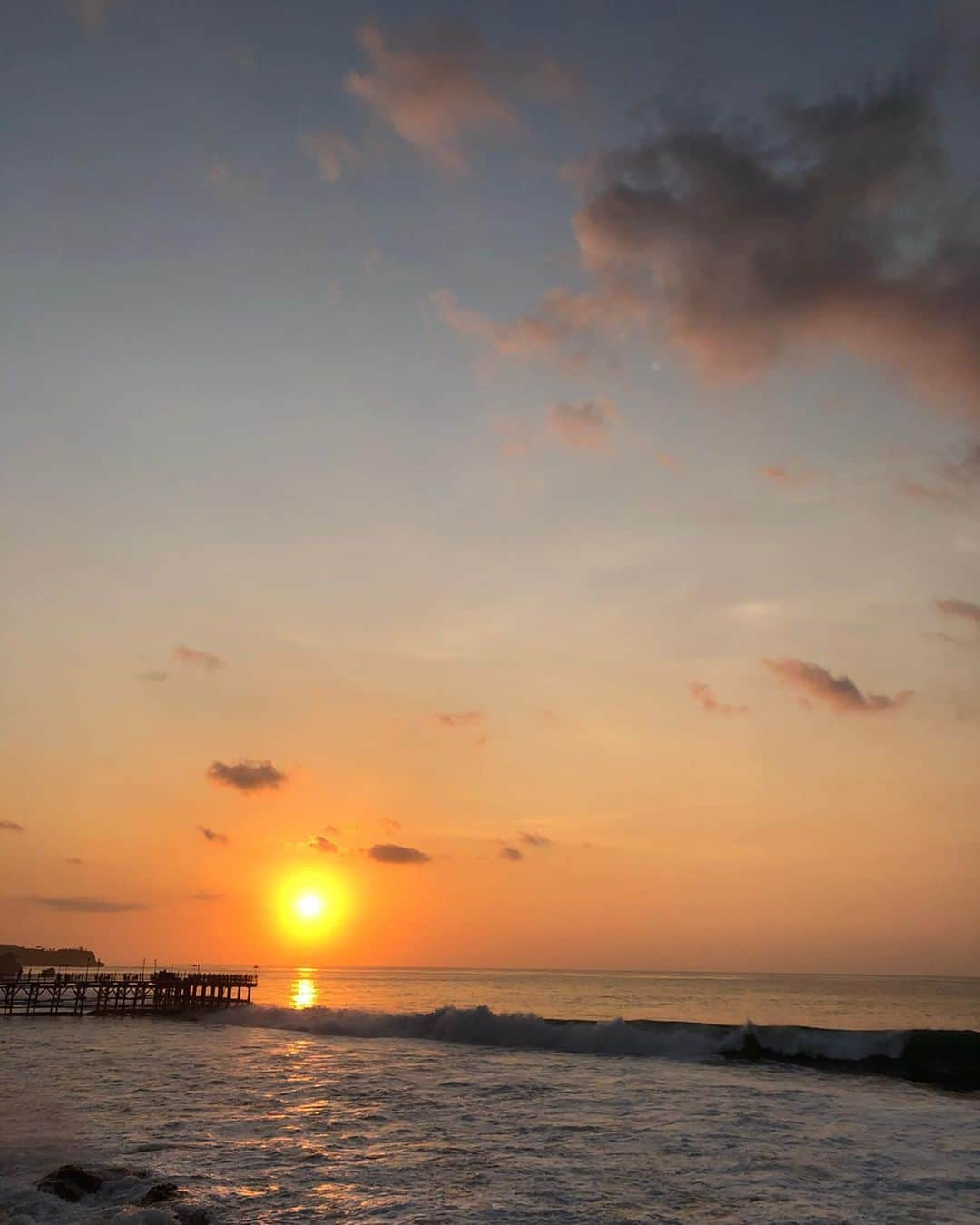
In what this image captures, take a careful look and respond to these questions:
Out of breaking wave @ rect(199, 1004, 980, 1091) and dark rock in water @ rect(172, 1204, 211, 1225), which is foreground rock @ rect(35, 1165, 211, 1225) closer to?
dark rock in water @ rect(172, 1204, 211, 1225)

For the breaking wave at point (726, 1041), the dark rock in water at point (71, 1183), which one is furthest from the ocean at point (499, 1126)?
the dark rock in water at point (71, 1183)

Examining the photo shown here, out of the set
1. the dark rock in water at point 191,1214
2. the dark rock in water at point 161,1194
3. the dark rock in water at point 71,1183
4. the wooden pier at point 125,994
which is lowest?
the wooden pier at point 125,994

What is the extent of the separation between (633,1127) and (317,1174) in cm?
1269

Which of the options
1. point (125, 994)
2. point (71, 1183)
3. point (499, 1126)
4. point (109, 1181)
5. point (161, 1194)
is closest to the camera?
point (161, 1194)

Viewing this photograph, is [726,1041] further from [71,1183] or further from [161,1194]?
[71,1183]

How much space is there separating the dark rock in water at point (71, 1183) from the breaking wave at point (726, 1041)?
4388cm

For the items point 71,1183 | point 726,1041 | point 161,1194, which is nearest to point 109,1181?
point 71,1183

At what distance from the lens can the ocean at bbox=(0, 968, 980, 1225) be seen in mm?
20891

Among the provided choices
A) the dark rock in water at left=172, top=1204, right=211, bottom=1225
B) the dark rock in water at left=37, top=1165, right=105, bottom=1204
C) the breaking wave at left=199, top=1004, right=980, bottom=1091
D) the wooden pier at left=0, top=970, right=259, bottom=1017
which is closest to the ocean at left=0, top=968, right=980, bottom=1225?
the dark rock in water at left=172, top=1204, right=211, bottom=1225

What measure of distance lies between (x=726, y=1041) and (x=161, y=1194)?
4887 centimetres

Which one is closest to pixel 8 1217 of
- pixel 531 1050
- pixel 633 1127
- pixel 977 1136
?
pixel 633 1127

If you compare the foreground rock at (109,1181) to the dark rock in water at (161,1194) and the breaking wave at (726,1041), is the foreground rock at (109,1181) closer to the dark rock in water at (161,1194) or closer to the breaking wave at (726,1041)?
the dark rock in water at (161,1194)

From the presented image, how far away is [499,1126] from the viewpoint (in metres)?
30.5

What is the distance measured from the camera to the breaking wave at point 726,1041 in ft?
177
